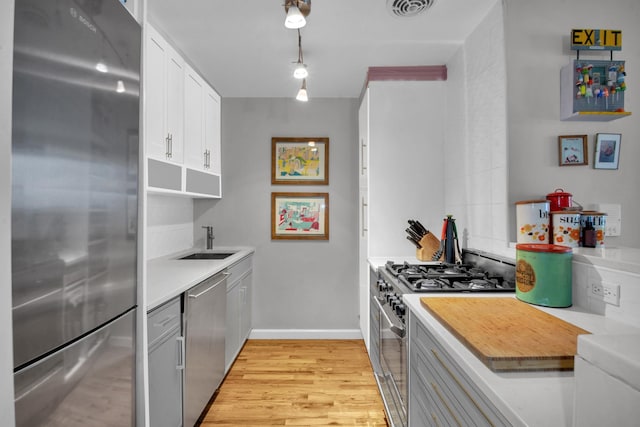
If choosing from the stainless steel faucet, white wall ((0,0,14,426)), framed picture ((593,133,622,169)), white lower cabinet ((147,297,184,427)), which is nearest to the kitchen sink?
the stainless steel faucet

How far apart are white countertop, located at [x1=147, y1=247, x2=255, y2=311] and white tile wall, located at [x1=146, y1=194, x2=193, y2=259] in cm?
11

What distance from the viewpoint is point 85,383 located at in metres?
0.96

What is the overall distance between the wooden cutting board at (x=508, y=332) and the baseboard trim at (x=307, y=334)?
2.24 meters

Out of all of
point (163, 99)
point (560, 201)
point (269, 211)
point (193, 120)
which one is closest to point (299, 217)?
point (269, 211)

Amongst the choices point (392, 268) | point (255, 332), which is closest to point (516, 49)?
point (392, 268)

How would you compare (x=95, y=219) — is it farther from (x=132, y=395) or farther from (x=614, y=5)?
(x=614, y=5)

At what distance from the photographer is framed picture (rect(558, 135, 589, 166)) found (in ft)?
5.65

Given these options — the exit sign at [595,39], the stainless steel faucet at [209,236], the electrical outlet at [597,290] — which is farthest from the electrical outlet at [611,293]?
the stainless steel faucet at [209,236]

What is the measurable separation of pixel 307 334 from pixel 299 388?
965mm

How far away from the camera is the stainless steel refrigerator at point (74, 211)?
2.42 feet

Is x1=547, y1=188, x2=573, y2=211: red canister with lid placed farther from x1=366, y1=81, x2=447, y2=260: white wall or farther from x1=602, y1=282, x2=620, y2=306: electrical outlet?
x1=366, y1=81, x2=447, y2=260: white wall

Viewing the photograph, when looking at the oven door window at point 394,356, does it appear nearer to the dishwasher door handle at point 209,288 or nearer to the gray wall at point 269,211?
the dishwasher door handle at point 209,288

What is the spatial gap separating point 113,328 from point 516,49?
233 cm

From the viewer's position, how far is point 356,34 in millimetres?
2219
